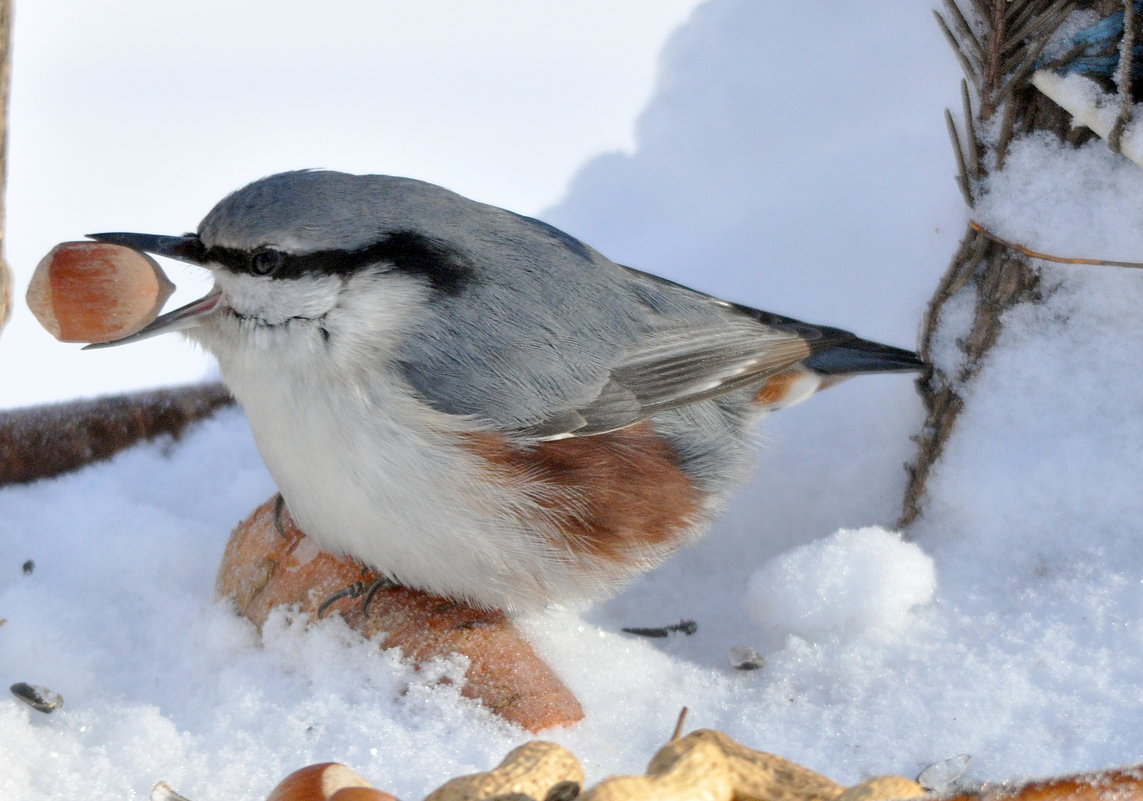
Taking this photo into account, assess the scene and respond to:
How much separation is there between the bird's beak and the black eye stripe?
0.10ft

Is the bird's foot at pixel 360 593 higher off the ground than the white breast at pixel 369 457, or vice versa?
the white breast at pixel 369 457

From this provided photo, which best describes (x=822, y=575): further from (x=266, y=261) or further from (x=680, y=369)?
(x=266, y=261)

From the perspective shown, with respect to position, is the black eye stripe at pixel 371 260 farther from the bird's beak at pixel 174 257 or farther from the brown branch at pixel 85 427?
the brown branch at pixel 85 427

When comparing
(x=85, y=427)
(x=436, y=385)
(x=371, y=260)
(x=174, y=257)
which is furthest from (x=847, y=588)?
(x=85, y=427)

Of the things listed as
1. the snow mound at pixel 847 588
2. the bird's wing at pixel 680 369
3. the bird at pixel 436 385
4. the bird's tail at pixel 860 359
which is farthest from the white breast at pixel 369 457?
the bird's tail at pixel 860 359

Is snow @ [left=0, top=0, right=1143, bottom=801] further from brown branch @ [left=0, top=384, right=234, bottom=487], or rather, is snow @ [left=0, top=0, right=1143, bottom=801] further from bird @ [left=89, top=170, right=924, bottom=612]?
bird @ [left=89, top=170, right=924, bottom=612]

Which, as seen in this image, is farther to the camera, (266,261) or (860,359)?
(860,359)

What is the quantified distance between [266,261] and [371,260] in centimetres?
17

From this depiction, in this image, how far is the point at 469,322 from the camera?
1929 mm

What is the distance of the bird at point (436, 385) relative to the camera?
1.86 m

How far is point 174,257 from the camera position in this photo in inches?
75.3

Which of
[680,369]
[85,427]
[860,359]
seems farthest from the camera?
[85,427]

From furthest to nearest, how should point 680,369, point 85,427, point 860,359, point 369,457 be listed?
point 85,427 → point 860,359 → point 680,369 → point 369,457

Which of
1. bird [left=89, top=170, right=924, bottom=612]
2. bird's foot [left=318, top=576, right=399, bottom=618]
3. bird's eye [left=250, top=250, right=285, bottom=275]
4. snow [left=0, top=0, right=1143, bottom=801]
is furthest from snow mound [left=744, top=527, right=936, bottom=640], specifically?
bird's eye [left=250, top=250, right=285, bottom=275]
